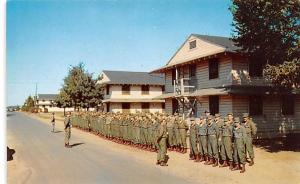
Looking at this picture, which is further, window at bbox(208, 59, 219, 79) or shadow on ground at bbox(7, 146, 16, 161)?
window at bbox(208, 59, 219, 79)

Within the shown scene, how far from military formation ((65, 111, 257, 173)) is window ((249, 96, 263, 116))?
248 inches

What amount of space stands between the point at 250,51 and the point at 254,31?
1.43 m

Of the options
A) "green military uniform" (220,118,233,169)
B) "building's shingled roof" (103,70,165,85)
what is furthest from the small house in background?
"green military uniform" (220,118,233,169)

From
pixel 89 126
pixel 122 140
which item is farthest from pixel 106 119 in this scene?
pixel 89 126

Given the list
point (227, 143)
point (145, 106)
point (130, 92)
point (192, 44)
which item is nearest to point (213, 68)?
point (192, 44)

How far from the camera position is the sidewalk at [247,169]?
10.2 m

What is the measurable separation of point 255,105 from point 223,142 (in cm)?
986

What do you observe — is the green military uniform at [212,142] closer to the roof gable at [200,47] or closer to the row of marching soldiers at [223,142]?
the row of marching soldiers at [223,142]

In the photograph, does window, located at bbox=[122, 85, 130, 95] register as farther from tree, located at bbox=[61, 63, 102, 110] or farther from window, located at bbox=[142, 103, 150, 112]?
tree, located at bbox=[61, 63, 102, 110]

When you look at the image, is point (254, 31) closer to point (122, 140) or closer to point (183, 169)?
point (183, 169)

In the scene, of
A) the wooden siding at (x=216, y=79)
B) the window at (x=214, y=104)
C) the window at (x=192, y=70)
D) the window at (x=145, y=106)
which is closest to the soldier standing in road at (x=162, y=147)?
the wooden siding at (x=216, y=79)

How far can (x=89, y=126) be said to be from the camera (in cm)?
2773

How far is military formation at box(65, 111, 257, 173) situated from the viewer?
1180 cm

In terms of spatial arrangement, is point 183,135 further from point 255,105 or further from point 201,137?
point 255,105
